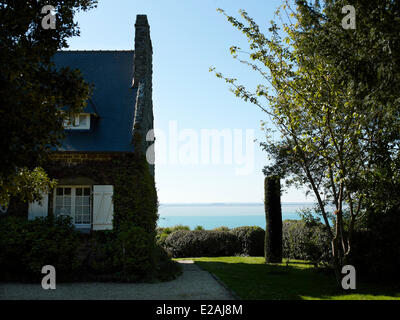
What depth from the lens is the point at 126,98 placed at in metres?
14.9

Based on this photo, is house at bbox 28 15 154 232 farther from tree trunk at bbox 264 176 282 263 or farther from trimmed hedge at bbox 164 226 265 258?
trimmed hedge at bbox 164 226 265 258

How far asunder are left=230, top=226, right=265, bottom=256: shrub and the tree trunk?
2.26 meters

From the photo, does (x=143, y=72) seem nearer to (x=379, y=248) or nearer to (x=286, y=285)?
(x=286, y=285)

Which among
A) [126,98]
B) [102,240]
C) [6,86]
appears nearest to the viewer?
[6,86]

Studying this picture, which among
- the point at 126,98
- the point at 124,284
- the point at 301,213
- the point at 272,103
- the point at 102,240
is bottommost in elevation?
the point at 124,284

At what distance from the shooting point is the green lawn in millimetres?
8555

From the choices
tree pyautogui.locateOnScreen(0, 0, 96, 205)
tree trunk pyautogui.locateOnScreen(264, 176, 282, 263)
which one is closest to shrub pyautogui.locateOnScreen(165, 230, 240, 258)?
tree trunk pyautogui.locateOnScreen(264, 176, 282, 263)

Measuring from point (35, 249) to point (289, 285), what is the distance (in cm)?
684

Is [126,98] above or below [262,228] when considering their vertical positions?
above

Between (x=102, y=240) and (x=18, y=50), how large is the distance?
24.5 ft

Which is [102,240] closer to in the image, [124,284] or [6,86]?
[124,284]

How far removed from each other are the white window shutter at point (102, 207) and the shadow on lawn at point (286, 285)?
3.75 metres
